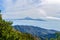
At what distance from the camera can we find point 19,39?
27.5m

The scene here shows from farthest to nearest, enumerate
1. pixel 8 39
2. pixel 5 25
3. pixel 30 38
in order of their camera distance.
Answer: pixel 30 38, pixel 5 25, pixel 8 39

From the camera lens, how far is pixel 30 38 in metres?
35.3

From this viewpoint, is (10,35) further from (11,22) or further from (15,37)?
(11,22)

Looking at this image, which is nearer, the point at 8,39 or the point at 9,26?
the point at 8,39

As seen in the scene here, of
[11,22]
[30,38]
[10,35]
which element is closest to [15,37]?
[10,35]

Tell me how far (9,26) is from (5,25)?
0.49m

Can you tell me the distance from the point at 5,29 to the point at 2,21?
118 centimetres

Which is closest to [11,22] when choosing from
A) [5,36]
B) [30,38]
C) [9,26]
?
[9,26]

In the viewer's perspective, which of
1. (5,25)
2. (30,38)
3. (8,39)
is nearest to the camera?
(8,39)

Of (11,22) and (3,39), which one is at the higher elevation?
(11,22)

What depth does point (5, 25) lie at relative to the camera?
2759 centimetres

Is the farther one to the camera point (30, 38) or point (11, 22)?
point (30, 38)

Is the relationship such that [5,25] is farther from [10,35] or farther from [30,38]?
[30,38]

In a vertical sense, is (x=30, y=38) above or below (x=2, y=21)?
below
